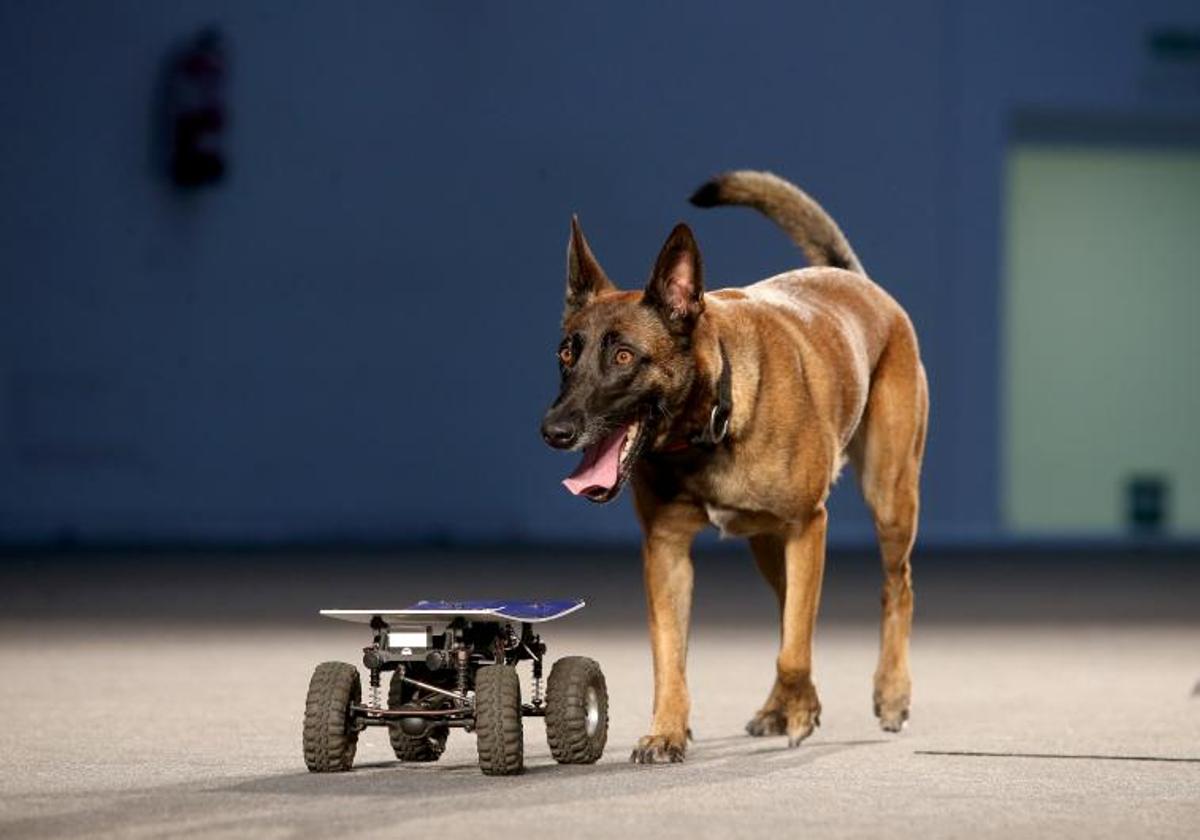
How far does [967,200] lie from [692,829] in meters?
18.1

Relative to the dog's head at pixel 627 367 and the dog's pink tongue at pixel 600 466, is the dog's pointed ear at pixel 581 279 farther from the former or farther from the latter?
the dog's pink tongue at pixel 600 466

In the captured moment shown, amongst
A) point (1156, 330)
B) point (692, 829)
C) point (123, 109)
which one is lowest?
point (692, 829)

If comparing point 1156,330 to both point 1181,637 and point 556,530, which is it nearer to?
point 556,530

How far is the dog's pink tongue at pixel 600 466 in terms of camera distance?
281 inches

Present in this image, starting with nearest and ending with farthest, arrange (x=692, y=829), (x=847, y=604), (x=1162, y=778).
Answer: (x=692, y=829) < (x=1162, y=778) < (x=847, y=604)

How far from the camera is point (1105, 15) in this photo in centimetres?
2377

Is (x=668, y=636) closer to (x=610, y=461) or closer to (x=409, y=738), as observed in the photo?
(x=610, y=461)

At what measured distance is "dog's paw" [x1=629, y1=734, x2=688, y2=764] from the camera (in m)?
7.32

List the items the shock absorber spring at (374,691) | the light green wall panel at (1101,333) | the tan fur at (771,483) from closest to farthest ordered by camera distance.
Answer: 1. the shock absorber spring at (374,691)
2. the tan fur at (771,483)
3. the light green wall panel at (1101,333)

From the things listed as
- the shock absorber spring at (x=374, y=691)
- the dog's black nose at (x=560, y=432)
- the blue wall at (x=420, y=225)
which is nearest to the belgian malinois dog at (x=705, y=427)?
the dog's black nose at (x=560, y=432)

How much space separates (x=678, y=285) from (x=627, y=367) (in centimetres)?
29

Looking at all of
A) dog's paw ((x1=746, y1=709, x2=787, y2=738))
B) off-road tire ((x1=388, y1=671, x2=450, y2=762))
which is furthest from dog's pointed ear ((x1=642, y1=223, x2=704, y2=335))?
dog's paw ((x1=746, y1=709, x2=787, y2=738))

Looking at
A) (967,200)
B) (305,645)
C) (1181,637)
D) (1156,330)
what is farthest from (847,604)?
(1156,330)

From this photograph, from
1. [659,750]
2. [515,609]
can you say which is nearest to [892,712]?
[659,750]
